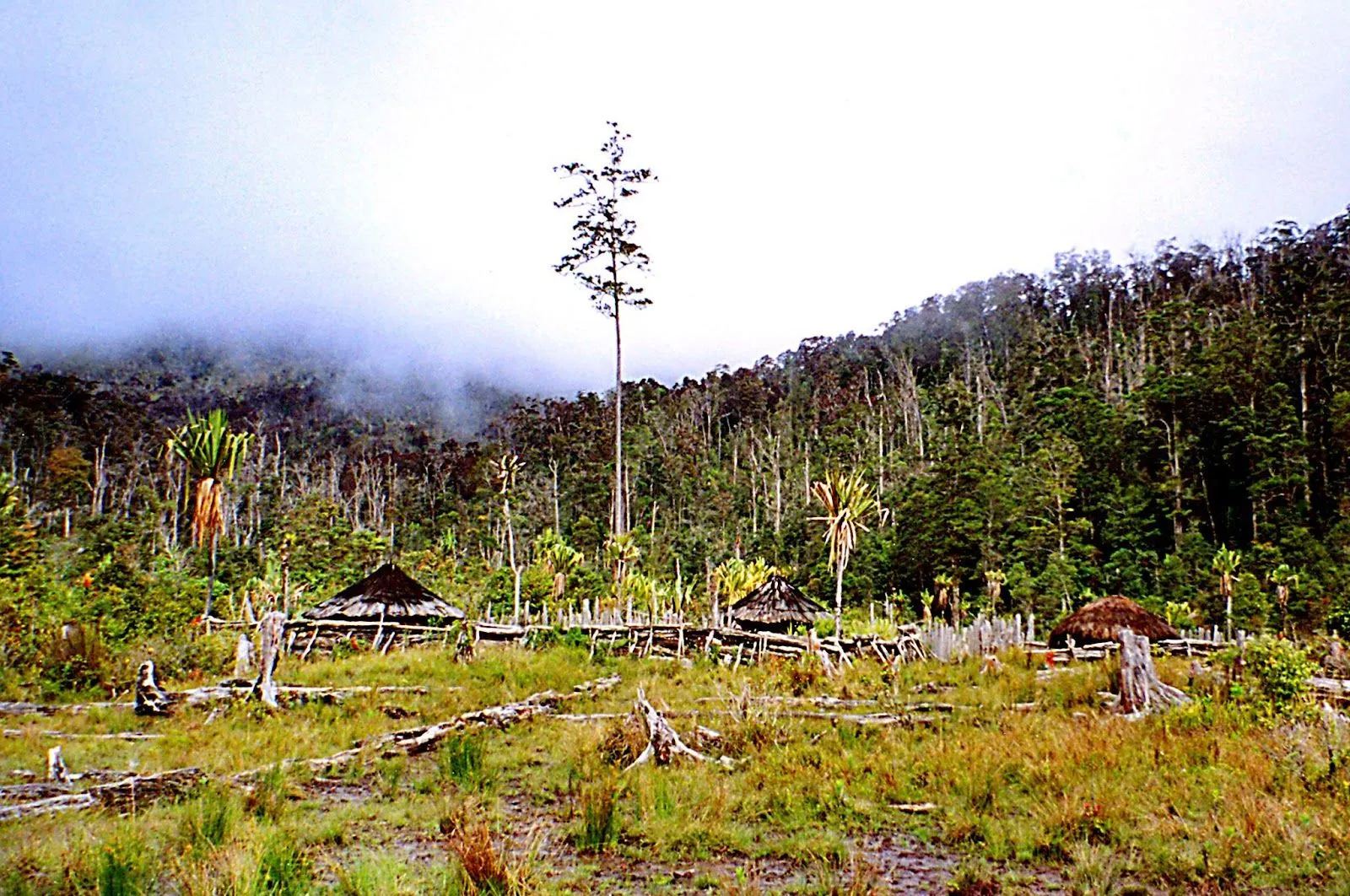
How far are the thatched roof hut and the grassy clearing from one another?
11.9 metres

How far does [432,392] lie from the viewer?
165875 mm

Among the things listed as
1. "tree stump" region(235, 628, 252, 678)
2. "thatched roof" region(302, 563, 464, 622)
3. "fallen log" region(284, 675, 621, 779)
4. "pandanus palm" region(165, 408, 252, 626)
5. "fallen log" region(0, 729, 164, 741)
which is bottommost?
"fallen log" region(284, 675, 621, 779)

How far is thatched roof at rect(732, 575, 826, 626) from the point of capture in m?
23.9

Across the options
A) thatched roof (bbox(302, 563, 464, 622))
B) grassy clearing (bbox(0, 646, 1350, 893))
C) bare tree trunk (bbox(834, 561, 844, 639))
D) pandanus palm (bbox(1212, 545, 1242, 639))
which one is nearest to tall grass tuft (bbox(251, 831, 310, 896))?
grassy clearing (bbox(0, 646, 1350, 893))

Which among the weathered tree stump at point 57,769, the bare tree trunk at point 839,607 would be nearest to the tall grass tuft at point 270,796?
the weathered tree stump at point 57,769

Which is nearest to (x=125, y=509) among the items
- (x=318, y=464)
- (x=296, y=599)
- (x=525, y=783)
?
(x=318, y=464)

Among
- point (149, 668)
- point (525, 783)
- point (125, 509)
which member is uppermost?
point (125, 509)

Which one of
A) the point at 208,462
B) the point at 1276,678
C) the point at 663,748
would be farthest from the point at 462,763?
the point at 208,462

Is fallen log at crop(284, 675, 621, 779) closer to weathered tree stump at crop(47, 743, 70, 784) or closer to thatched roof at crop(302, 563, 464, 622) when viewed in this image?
weathered tree stump at crop(47, 743, 70, 784)

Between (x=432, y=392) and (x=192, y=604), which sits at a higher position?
(x=432, y=392)

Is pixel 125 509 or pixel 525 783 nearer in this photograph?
pixel 525 783

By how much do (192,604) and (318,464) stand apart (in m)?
64.4

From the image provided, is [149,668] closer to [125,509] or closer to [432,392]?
[125,509]

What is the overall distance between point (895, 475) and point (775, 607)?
31066mm
